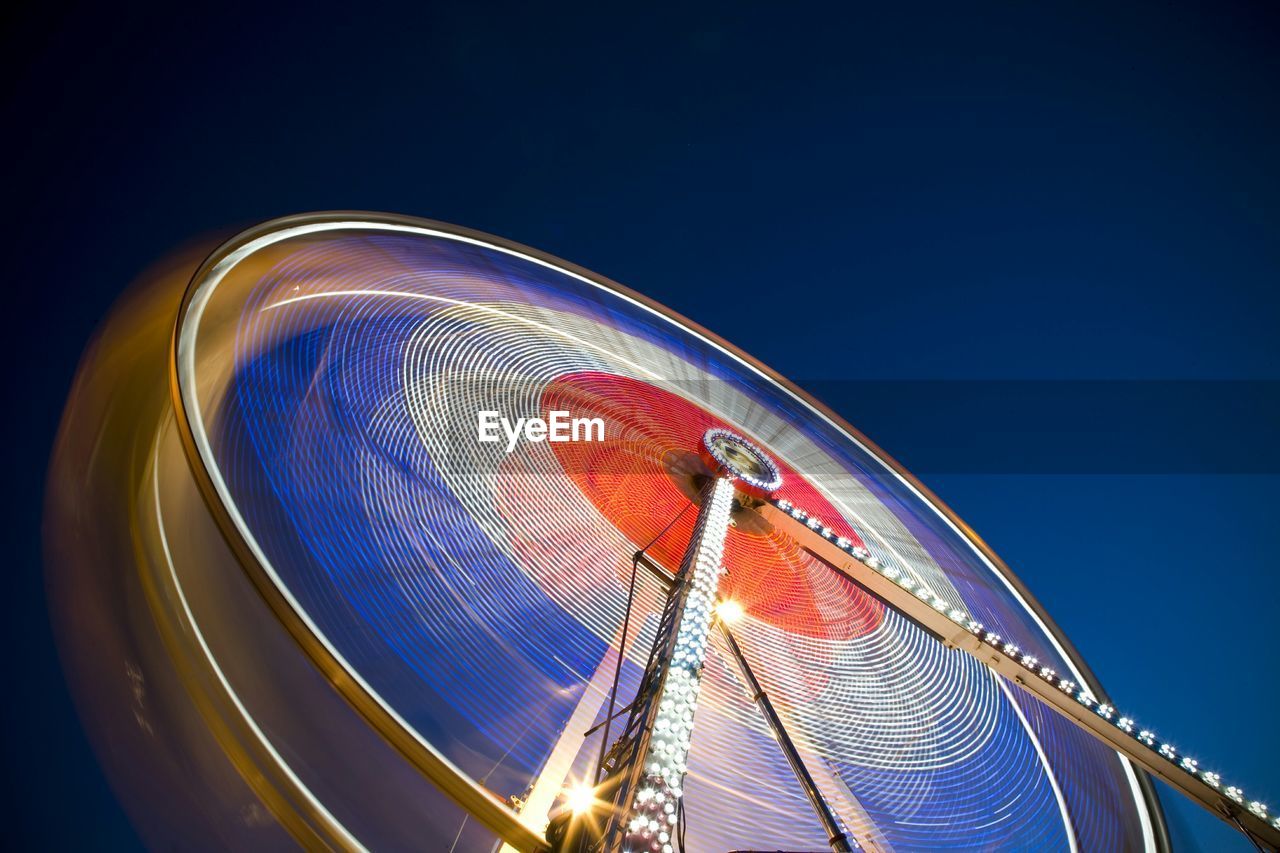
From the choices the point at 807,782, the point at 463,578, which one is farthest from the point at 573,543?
the point at 807,782

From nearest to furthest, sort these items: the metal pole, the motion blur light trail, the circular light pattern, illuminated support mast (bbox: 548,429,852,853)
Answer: illuminated support mast (bbox: 548,429,852,853)
the motion blur light trail
the metal pole
the circular light pattern

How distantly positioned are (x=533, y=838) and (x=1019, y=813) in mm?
5275

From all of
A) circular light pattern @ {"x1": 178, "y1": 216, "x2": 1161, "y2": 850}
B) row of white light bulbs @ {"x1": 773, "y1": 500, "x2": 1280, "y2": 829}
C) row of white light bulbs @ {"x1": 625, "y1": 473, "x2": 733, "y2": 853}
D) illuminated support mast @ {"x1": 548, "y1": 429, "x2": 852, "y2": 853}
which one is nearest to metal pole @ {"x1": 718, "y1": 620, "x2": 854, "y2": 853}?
illuminated support mast @ {"x1": 548, "y1": 429, "x2": 852, "y2": 853}

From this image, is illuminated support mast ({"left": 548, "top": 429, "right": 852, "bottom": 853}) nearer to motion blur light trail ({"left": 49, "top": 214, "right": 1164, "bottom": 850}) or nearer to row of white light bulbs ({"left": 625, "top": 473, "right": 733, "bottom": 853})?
row of white light bulbs ({"left": 625, "top": 473, "right": 733, "bottom": 853})

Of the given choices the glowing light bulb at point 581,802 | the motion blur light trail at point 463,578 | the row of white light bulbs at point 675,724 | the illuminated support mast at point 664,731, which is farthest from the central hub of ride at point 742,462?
the glowing light bulb at point 581,802

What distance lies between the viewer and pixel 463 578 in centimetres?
441

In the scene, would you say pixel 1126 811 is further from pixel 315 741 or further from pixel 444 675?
pixel 315 741

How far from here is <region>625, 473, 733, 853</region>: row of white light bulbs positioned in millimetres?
1963

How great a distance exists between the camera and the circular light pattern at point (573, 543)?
11.1 ft

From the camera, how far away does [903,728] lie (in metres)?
5.26

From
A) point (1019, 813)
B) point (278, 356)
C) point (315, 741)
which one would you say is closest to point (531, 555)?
point (278, 356)

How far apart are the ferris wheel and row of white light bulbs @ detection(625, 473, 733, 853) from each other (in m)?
0.01

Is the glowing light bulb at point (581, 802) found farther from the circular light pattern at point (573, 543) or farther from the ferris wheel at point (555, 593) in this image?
the circular light pattern at point (573, 543)

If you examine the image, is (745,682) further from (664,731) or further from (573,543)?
(664,731)
